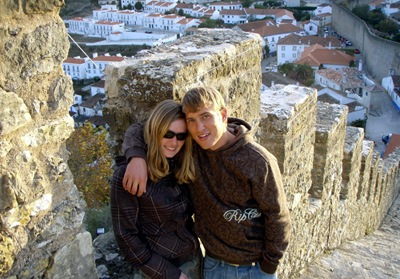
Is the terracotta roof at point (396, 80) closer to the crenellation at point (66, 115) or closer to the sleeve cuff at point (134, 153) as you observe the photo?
the crenellation at point (66, 115)

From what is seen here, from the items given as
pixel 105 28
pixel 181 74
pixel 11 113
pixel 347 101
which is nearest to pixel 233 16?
pixel 105 28

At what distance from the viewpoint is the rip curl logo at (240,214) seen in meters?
2.22

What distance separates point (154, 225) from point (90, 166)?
8508mm

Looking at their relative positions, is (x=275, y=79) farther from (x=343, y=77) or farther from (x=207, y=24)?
(x=207, y=24)

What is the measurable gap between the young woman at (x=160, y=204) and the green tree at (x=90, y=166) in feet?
22.1

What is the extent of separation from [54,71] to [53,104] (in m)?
0.12

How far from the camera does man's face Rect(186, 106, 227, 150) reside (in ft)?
6.70

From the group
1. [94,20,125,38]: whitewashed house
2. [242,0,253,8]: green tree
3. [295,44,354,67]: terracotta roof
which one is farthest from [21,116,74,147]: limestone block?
[242,0,253,8]: green tree

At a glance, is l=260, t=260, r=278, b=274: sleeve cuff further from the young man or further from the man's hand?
the man's hand

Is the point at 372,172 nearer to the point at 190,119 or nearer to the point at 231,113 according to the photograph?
the point at 231,113

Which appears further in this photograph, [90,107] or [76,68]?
[76,68]

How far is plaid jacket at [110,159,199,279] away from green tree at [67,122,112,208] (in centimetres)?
672

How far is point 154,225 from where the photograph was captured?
2127 millimetres

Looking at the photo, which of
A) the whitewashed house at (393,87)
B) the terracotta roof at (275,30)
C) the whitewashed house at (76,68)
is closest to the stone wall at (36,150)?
the whitewashed house at (393,87)
